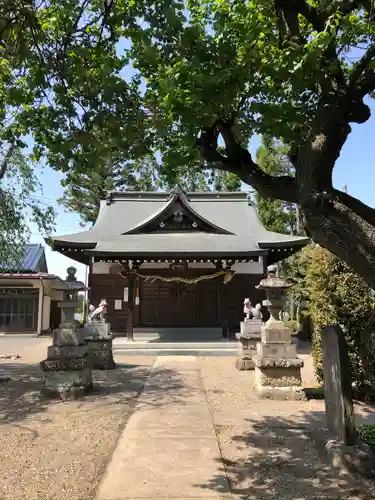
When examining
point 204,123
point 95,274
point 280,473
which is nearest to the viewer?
point 280,473

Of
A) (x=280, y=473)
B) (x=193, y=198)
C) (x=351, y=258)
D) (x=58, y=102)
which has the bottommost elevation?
(x=280, y=473)

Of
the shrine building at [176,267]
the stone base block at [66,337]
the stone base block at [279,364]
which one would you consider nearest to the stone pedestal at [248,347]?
the stone base block at [279,364]

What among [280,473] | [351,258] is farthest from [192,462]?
[351,258]

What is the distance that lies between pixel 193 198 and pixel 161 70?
1856 cm

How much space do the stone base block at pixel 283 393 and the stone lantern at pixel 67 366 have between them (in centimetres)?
371

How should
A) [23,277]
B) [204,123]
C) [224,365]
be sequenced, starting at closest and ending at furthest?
1. [204,123]
2. [224,365]
3. [23,277]

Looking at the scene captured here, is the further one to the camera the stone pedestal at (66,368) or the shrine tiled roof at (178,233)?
the shrine tiled roof at (178,233)

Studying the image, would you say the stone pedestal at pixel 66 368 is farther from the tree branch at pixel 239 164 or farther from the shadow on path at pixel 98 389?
the tree branch at pixel 239 164

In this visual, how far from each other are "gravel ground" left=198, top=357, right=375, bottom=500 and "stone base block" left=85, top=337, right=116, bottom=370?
3809 millimetres

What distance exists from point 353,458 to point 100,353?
815 centimetres

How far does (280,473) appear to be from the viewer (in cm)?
454

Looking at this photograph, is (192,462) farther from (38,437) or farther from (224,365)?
(224,365)

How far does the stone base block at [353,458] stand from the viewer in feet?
14.8

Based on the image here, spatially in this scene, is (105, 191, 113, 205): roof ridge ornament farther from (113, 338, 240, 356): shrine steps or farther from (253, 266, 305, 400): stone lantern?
(253, 266, 305, 400): stone lantern
